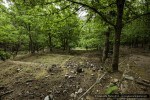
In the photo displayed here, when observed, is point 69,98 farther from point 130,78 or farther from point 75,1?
point 75,1

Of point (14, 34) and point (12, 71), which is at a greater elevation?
point (14, 34)

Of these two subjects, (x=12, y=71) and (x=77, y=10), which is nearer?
(x=77, y=10)

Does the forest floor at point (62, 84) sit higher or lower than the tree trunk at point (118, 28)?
lower

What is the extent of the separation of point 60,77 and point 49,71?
130cm

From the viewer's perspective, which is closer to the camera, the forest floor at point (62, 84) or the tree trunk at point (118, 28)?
the forest floor at point (62, 84)

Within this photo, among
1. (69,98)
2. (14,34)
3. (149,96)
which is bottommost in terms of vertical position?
(69,98)

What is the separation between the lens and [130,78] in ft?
19.1

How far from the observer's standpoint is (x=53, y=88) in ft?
20.5

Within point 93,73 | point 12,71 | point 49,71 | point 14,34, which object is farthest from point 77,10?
point 14,34

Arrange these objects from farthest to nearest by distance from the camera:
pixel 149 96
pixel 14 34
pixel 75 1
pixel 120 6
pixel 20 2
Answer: pixel 14 34 → pixel 120 6 → pixel 75 1 → pixel 20 2 → pixel 149 96

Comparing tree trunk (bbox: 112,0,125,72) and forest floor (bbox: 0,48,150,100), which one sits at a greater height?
tree trunk (bbox: 112,0,125,72)

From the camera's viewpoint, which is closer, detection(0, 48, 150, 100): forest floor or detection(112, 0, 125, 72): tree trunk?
detection(0, 48, 150, 100): forest floor

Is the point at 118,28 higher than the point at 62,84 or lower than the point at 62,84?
higher

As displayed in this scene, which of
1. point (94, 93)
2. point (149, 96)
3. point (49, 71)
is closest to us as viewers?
point (149, 96)
